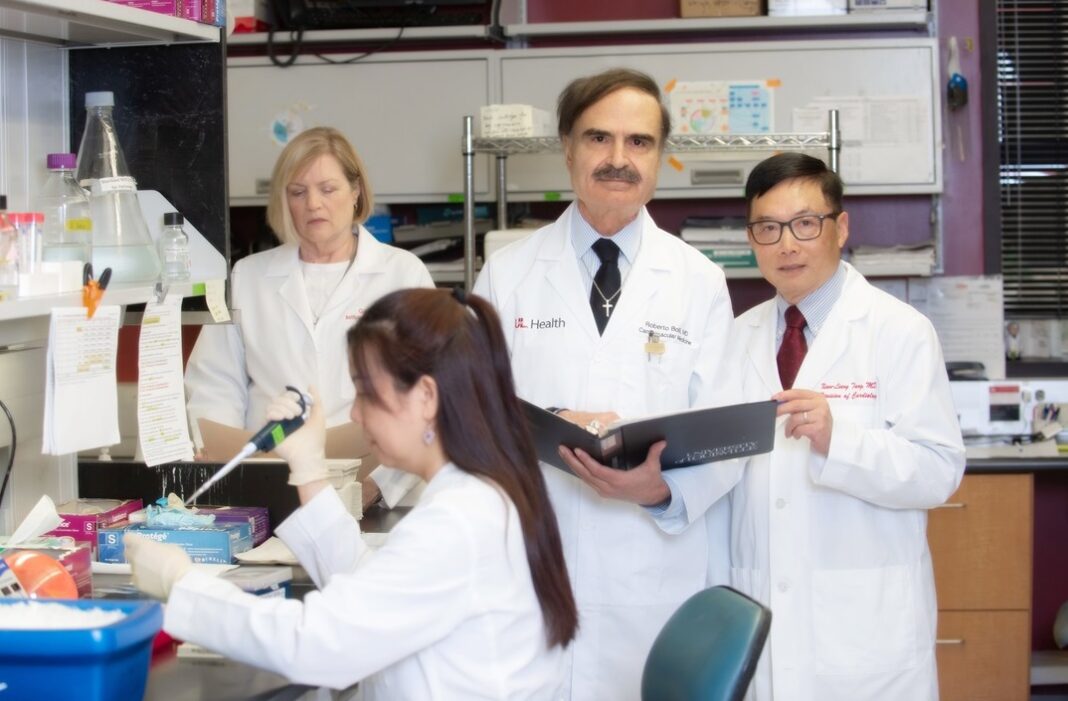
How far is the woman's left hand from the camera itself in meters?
2.23

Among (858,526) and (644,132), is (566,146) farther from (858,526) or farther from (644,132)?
(858,526)

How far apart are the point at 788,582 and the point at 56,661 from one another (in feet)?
4.56

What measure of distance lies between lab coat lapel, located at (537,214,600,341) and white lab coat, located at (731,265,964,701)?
424mm

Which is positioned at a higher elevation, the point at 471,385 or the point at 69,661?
the point at 471,385

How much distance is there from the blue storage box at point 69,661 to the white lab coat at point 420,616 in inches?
5.7

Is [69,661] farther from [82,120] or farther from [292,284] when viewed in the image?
[292,284]

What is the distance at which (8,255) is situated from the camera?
1.61 metres

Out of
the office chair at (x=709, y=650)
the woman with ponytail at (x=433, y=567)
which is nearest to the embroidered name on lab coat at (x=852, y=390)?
the office chair at (x=709, y=650)

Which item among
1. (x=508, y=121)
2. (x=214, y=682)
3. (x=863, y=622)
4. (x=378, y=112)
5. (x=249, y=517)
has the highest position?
(x=378, y=112)

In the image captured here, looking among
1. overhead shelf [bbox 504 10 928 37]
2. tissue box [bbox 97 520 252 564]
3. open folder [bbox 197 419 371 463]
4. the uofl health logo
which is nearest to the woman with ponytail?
tissue box [bbox 97 520 252 564]

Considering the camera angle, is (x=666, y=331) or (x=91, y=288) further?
(x=666, y=331)

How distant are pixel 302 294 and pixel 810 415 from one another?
1230 millimetres

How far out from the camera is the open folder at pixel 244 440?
259 centimetres

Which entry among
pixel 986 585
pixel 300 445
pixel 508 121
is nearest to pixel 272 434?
pixel 300 445
